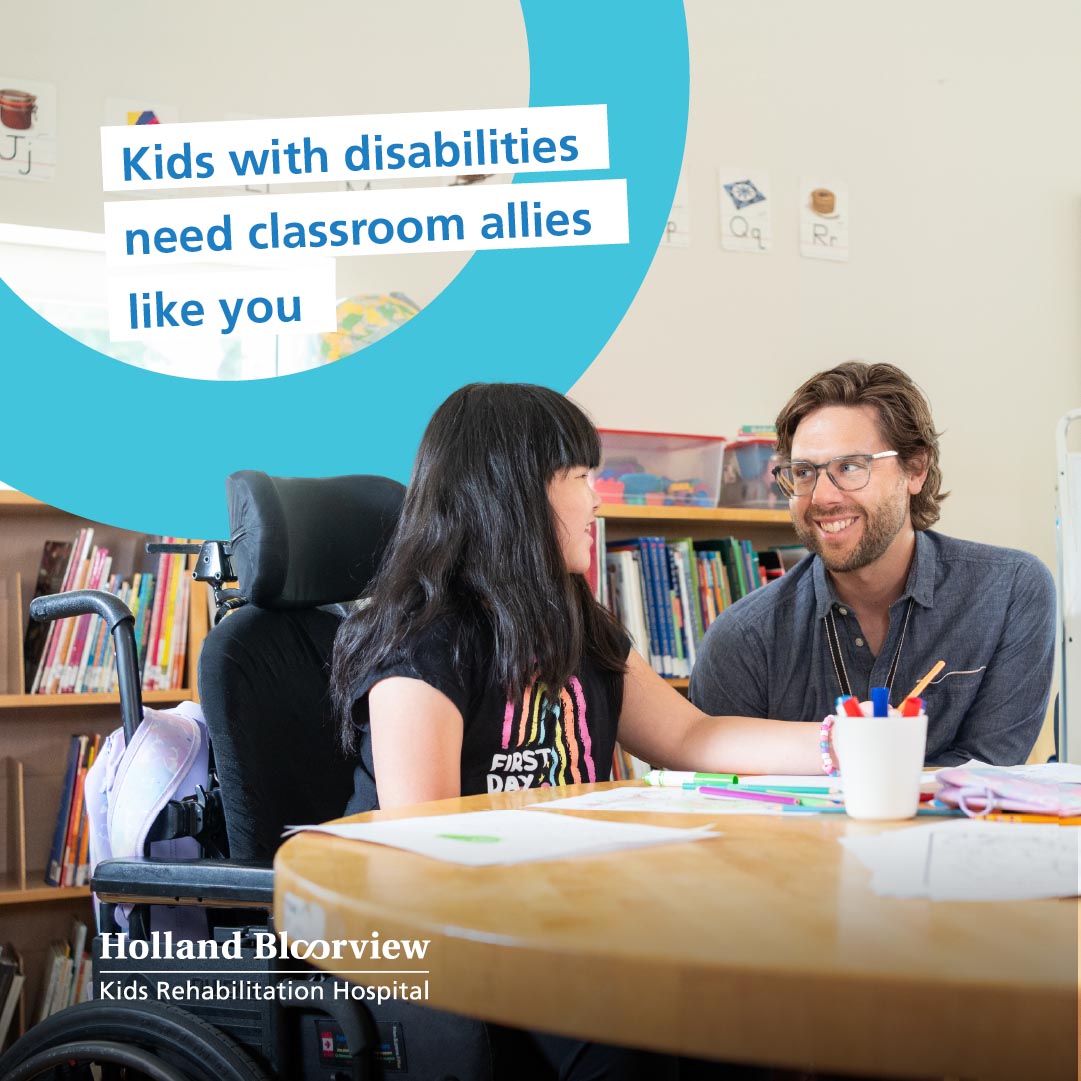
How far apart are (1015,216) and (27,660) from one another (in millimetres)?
2750

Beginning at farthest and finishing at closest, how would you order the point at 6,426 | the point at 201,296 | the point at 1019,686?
the point at 201,296
the point at 6,426
the point at 1019,686

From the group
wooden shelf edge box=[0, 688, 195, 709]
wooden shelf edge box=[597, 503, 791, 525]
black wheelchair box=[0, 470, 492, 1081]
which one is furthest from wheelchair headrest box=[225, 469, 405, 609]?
wooden shelf edge box=[597, 503, 791, 525]

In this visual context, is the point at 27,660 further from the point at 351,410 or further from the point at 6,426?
the point at 351,410

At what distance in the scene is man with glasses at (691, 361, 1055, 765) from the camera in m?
1.71

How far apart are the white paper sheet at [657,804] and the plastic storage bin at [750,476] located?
183 cm

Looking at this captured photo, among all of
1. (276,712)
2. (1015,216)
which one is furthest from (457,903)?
(1015,216)

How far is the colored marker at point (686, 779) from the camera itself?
3.31 ft

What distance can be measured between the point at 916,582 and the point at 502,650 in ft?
2.61

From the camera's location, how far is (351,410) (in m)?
2.25

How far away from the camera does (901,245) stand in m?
3.22

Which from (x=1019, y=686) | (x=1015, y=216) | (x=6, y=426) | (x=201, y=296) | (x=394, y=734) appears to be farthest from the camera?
(x=1015, y=216)

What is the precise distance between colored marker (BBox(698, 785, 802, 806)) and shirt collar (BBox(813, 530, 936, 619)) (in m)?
0.87

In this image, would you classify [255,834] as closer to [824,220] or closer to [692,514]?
[692,514]

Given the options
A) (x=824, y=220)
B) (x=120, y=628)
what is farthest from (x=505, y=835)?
(x=824, y=220)
